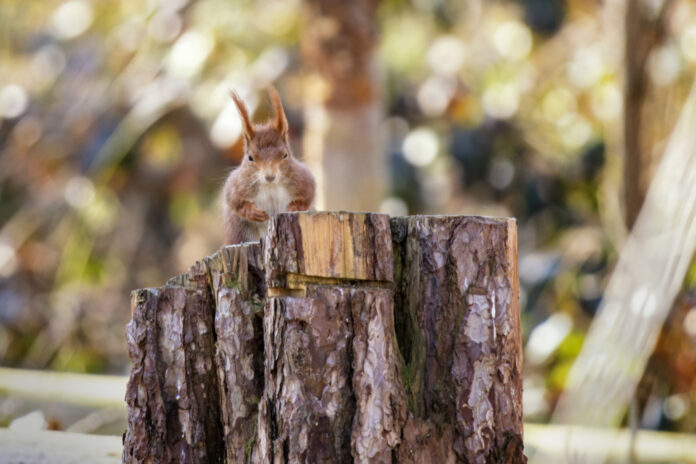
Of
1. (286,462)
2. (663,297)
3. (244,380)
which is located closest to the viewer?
(286,462)

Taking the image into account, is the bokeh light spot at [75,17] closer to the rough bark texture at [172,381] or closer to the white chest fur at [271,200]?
the white chest fur at [271,200]

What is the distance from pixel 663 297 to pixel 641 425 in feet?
5.13

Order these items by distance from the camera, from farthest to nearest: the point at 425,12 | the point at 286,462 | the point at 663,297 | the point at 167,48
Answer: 1. the point at 425,12
2. the point at 167,48
3. the point at 663,297
4. the point at 286,462

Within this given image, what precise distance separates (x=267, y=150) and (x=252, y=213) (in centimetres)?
21

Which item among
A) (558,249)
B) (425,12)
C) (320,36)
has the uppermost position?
(425,12)

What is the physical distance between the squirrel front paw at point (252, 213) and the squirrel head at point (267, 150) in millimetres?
85

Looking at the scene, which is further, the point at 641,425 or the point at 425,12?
the point at 425,12

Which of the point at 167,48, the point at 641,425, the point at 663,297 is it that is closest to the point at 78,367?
the point at 167,48

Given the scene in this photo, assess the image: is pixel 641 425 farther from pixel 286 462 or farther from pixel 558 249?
pixel 286 462

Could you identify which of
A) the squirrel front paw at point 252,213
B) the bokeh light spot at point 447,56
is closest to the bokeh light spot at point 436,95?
the bokeh light spot at point 447,56

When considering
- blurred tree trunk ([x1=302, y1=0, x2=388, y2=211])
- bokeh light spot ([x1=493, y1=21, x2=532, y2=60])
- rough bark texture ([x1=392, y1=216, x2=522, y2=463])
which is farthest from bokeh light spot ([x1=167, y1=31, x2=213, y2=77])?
rough bark texture ([x1=392, y1=216, x2=522, y2=463])

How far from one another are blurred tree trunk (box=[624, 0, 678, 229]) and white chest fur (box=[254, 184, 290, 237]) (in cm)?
301

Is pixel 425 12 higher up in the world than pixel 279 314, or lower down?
higher up

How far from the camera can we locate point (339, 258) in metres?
1.86
